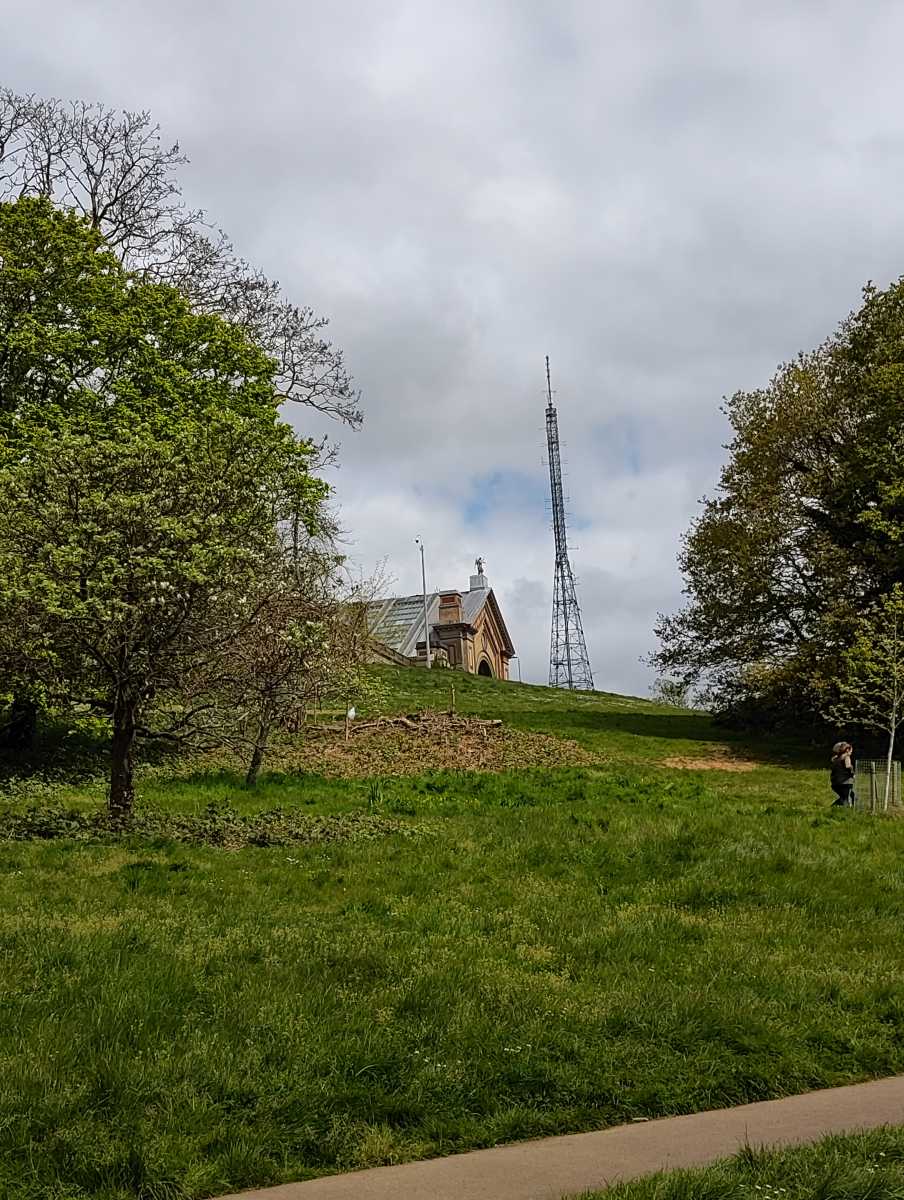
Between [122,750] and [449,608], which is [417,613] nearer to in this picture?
[449,608]

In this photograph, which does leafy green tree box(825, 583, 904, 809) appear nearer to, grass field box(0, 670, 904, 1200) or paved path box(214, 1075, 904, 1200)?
grass field box(0, 670, 904, 1200)

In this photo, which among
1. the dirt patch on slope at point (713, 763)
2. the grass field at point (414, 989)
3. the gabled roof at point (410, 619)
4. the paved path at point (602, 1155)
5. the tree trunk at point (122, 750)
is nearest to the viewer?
the paved path at point (602, 1155)

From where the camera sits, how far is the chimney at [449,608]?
217 ft

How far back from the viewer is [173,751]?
22.0 metres

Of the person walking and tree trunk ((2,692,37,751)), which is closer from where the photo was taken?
the person walking

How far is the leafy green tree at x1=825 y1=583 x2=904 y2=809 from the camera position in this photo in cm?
2350

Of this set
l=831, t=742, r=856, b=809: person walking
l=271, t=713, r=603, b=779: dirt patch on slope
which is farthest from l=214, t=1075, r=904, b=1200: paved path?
l=271, t=713, r=603, b=779: dirt patch on slope

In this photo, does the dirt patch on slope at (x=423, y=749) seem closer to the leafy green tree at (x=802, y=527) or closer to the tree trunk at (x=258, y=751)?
the tree trunk at (x=258, y=751)

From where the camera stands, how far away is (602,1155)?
5.01 metres

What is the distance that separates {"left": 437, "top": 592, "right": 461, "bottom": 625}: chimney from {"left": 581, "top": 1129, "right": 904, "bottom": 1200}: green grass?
60.6 meters

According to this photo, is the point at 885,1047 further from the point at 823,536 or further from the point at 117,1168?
the point at 823,536

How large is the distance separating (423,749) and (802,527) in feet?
54.8

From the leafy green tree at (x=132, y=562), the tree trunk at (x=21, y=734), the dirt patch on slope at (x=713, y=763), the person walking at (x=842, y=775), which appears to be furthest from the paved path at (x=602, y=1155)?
the dirt patch on slope at (x=713, y=763)

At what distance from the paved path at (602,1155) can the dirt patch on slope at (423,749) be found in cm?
1643
